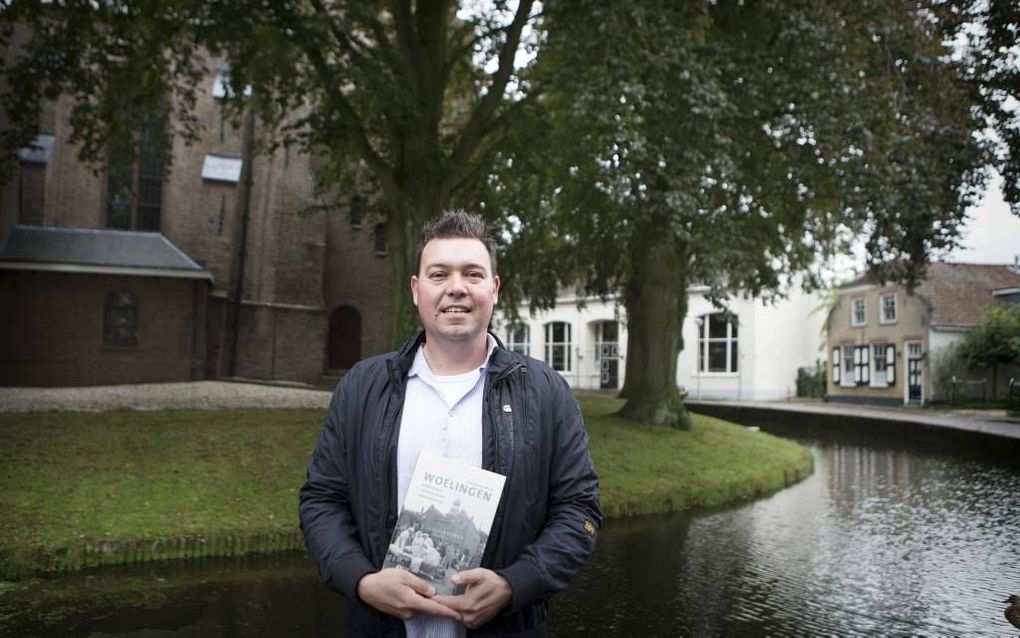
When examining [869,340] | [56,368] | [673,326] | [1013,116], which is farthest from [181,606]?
[869,340]

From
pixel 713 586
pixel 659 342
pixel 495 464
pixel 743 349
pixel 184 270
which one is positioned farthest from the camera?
pixel 743 349

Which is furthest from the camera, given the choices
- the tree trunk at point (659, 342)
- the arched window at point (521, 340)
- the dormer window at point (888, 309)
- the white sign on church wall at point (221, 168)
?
the arched window at point (521, 340)

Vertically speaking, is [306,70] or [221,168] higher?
[221,168]

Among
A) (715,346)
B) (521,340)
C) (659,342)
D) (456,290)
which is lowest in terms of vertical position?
(456,290)

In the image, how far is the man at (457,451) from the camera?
2674 millimetres

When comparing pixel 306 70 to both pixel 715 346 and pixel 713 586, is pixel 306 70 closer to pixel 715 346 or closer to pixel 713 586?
pixel 713 586

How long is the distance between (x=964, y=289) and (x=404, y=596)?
126 ft

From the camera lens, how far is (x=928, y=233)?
38.5 feet

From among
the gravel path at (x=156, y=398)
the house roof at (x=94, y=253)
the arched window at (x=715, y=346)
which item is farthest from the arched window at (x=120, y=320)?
the arched window at (x=715, y=346)

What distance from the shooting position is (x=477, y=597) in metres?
2.51

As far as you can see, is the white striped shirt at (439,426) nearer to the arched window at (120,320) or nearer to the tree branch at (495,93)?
the tree branch at (495,93)

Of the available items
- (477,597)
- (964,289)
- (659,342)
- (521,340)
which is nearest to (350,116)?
(659,342)

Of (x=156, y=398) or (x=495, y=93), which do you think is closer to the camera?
(x=495, y=93)

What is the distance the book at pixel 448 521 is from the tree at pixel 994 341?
31.9m
